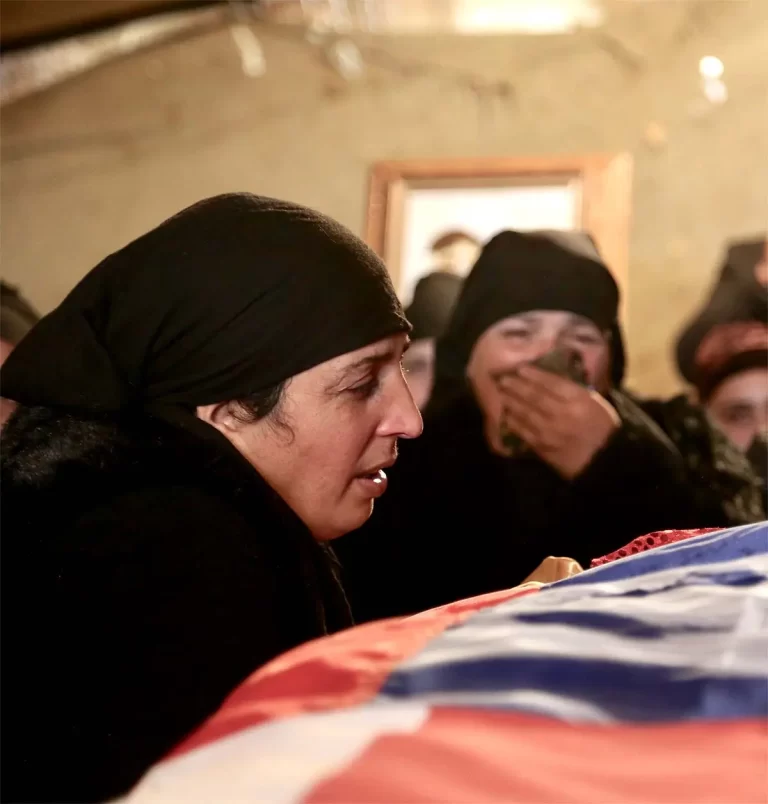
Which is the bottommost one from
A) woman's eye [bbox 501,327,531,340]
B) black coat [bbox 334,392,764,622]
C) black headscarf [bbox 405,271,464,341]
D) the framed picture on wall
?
black coat [bbox 334,392,764,622]

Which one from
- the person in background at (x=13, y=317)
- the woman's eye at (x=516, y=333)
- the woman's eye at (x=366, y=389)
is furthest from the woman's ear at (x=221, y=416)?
the woman's eye at (x=516, y=333)

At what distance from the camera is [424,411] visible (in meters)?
1.13

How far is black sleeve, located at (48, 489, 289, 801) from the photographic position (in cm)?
56

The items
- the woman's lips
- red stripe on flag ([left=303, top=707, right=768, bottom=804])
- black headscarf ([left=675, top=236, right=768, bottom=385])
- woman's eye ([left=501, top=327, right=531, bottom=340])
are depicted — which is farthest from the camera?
black headscarf ([left=675, top=236, right=768, bottom=385])

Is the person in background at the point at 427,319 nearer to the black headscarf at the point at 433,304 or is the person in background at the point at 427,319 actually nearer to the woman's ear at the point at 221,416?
the black headscarf at the point at 433,304

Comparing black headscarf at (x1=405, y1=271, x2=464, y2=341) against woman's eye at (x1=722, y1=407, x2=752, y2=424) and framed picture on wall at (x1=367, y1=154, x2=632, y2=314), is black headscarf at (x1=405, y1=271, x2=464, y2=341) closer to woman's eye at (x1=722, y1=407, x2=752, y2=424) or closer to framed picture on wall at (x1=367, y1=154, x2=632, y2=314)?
framed picture on wall at (x1=367, y1=154, x2=632, y2=314)

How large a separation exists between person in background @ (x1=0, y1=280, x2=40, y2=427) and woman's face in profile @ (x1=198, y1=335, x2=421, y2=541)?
251mm

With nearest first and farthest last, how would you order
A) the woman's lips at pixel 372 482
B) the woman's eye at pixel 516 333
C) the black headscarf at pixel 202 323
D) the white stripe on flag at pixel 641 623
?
the white stripe on flag at pixel 641 623
the black headscarf at pixel 202 323
the woman's lips at pixel 372 482
the woman's eye at pixel 516 333

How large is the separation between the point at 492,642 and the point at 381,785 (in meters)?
0.15

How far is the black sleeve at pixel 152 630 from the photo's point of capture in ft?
1.84

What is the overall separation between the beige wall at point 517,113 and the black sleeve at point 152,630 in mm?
623

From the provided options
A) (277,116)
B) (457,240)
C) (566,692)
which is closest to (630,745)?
(566,692)

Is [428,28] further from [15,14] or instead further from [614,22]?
[15,14]

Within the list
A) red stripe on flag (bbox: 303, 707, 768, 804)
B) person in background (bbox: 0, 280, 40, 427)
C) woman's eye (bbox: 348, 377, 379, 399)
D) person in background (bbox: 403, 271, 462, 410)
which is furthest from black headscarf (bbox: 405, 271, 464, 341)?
red stripe on flag (bbox: 303, 707, 768, 804)
